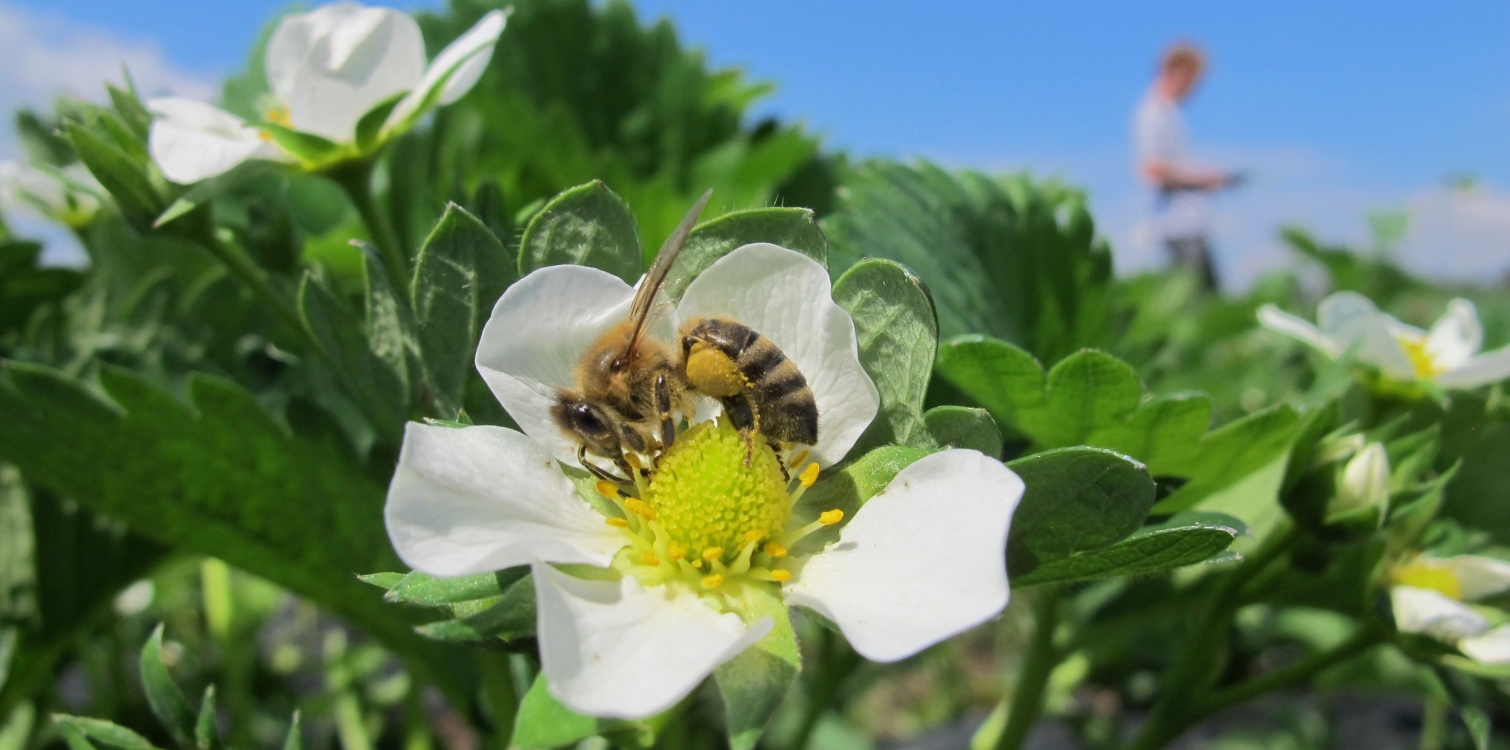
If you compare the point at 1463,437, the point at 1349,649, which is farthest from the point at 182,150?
the point at 1463,437

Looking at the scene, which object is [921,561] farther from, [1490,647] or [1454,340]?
[1454,340]

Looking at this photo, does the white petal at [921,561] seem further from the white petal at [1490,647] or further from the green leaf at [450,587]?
the white petal at [1490,647]

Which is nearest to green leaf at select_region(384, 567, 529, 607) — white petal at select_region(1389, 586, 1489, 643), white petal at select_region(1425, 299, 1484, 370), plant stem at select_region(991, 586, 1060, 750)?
plant stem at select_region(991, 586, 1060, 750)

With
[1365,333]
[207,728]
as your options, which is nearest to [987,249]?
[1365,333]

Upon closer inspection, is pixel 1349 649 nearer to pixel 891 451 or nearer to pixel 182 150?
pixel 891 451

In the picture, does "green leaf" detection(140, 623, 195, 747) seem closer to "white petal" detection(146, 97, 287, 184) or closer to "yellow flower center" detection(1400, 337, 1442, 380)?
"white petal" detection(146, 97, 287, 184)

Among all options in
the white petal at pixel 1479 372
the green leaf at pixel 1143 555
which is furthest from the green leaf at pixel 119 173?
the white petal at pixel 1479 372

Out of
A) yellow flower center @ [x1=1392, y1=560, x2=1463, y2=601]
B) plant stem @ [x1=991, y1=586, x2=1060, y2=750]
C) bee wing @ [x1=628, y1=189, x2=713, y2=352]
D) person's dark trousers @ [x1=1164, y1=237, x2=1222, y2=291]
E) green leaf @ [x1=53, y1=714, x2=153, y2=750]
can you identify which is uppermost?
bee wing @ [x1=628, y1=189, x2=713, y2=352]
